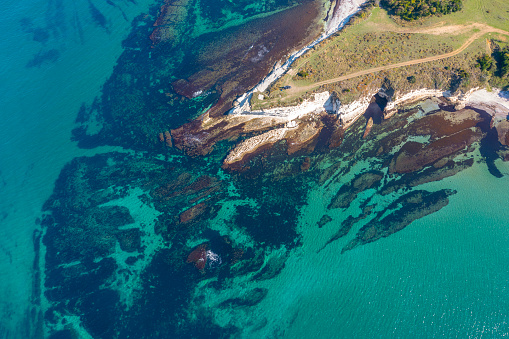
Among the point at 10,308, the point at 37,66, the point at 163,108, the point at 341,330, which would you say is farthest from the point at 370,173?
the point at 37,66

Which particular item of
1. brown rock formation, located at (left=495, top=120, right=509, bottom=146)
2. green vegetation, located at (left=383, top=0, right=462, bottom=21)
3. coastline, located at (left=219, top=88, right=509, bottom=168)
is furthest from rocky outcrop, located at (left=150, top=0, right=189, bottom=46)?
brown rock formation, located at (left=495, top=120, right=509, bottom=146)

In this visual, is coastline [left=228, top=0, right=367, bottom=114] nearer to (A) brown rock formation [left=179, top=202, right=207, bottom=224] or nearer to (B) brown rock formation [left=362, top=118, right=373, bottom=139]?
(B) brown rock formation [left=362, top=118, right=373, bottom=139]

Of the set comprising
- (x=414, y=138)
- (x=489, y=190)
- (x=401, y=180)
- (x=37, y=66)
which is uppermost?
(x=37, y=66)

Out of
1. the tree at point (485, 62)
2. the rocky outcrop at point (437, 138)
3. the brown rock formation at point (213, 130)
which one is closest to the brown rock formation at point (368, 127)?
the rocky outcrop at point (437, 138)

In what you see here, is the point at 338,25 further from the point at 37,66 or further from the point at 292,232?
the point at 37,66

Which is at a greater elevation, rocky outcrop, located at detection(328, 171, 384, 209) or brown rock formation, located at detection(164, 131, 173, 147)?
brown rock formation, located at detection(164, 131, 173, 147)
